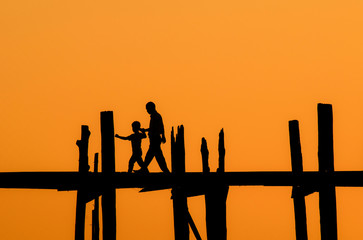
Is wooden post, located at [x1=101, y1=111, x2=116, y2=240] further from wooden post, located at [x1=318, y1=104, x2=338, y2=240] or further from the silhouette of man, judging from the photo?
wooden post, located at [x1=318, y1=104, x2=338, y2=240]

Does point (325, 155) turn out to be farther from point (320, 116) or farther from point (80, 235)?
point (80, 235)

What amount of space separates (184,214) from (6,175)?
3.03 metres

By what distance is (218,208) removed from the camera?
47.8 ft

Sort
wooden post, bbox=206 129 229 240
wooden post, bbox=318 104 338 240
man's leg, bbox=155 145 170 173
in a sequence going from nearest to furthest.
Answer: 1. wooden post, bbox=318 104 338 240
2. wooden post, bbox=206 129 229 240
3. man's leg, bbox=155 145 170 173

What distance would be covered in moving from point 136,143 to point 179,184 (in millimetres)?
2378

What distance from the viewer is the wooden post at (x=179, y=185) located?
1475 cm

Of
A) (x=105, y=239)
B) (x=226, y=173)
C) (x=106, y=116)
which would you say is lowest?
(x=105, y=239)

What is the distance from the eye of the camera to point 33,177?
1505 centimetres

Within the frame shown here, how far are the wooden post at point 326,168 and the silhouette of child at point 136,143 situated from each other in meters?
3.85

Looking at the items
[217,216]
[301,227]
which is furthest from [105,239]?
[301,227]

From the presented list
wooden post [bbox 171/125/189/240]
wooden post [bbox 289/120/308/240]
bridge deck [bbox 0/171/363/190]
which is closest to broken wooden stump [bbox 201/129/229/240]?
bridge deck [bbox 0/171/363/190]

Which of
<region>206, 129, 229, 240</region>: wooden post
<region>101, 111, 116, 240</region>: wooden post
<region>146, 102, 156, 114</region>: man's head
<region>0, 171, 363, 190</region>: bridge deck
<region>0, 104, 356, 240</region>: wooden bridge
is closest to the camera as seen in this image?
<region>0, 104, 356, 240</region>: wooden bridge

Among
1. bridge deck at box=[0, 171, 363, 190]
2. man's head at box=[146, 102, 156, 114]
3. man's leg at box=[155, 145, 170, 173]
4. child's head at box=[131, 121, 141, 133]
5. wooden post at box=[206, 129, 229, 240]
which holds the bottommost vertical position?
wooden post at box=[206, 129, 229, 240]

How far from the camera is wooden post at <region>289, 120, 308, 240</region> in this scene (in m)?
15.2
